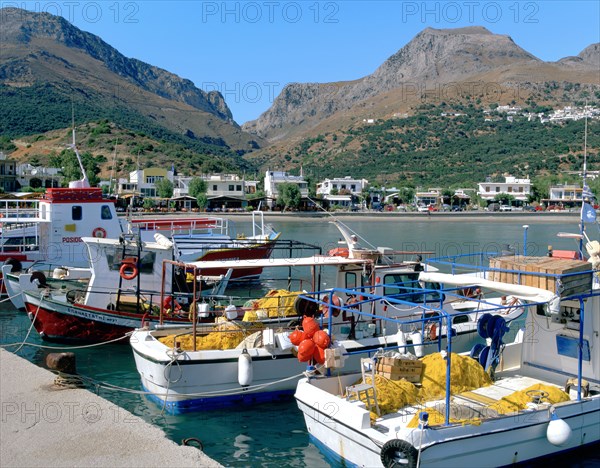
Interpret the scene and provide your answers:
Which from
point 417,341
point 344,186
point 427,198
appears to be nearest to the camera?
point 417,341

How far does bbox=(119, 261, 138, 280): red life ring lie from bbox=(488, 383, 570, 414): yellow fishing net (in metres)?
10.5

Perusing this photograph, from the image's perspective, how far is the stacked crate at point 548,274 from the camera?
9.98m

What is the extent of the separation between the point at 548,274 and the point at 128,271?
1155cm

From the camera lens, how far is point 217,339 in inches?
547

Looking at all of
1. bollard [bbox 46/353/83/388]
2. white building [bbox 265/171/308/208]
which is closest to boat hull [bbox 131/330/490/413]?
bollard [bbox 46/353/83/388]

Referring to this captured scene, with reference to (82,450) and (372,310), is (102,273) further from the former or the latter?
(82,450)

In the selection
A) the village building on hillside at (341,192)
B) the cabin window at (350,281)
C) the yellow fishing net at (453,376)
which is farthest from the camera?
the village building on hillside at (341,192)

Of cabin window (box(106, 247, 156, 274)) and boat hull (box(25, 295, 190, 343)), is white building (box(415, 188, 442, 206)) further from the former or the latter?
boat hull (box(25, 295, 190, 343))

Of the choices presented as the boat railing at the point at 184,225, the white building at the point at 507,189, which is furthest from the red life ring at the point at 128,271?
the white building at the point at 507,189

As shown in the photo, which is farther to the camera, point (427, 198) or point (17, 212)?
point (427, 198)

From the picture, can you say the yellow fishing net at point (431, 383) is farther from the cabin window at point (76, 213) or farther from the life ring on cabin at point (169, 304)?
Answer: the cabin window at point (76, 213)

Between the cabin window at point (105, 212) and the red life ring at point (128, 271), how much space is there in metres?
8.87

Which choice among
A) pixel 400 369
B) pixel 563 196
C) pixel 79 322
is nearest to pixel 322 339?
pixel 400 369

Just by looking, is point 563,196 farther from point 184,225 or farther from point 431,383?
point 431,383
